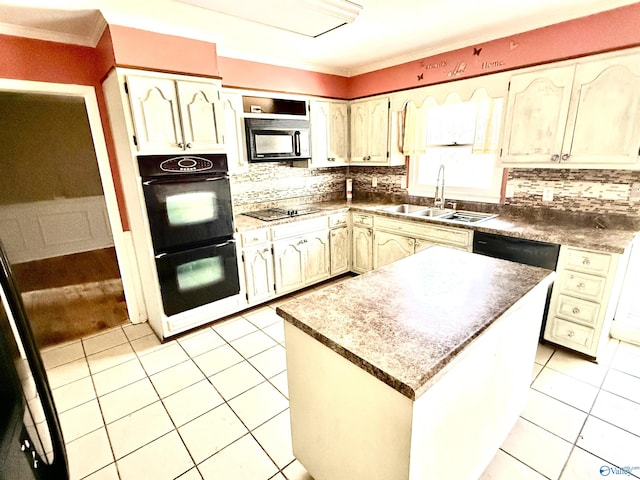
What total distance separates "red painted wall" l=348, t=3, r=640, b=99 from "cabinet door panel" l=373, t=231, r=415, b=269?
1.56 metres

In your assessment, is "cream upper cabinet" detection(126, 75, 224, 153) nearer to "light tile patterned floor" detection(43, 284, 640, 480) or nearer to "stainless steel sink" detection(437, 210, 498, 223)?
"light tile patterned floor" detection(43, 284, 640, 480)

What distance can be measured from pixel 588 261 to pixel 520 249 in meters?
0.41

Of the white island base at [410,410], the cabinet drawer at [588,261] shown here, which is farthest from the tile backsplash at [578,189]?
the white island base at [410,410]

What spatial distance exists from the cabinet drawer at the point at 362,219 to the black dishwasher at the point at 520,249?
1181 mm

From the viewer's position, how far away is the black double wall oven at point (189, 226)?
242cm

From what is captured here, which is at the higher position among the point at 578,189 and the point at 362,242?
the point at 578,189

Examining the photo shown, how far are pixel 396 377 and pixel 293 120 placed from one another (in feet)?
9.74

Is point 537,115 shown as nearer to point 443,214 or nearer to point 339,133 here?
point 443,214

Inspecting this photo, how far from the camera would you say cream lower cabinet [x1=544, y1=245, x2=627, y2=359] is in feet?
7.00

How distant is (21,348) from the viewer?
0.59 meters

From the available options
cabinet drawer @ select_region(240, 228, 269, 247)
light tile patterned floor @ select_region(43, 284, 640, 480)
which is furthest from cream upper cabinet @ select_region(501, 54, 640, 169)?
cabinet drawer @ select_region(240, 228, 269, 247)

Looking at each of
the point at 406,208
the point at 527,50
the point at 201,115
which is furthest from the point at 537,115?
the point at 201,115

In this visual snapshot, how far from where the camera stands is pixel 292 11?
192 centimetres

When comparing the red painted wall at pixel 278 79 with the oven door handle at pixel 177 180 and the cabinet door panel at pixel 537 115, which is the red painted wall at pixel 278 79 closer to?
the oven door handle at pixel 177 180
